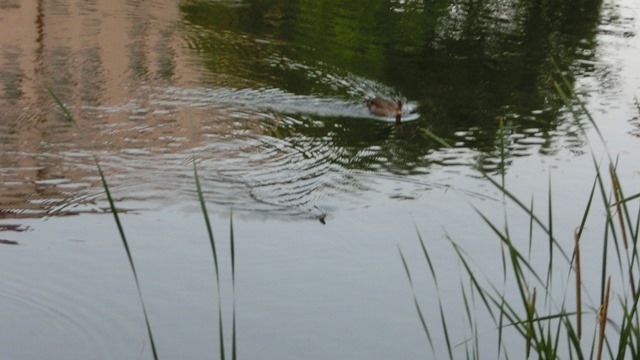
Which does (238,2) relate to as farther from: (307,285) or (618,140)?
(307,285)

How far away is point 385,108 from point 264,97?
1228 millimetres

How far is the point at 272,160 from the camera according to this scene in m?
10.3

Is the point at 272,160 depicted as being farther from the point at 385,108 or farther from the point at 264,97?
the point at 264,97

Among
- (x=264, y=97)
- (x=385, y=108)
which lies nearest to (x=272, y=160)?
(x=385, y=108)

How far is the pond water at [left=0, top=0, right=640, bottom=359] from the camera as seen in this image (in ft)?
22.2

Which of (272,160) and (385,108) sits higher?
(385,108)

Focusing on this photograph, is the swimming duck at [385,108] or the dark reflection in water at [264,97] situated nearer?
the dark reflection in water at [264,97]

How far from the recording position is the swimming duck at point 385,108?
39.8ft

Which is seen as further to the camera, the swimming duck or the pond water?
the swimming duck

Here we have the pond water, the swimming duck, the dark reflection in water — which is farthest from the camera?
the swimming duck

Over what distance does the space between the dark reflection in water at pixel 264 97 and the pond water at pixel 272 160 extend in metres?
0.04

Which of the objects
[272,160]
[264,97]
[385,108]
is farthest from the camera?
[264,97]

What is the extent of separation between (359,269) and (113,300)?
157 cm

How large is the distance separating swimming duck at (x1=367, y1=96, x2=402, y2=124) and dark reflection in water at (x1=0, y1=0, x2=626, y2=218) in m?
0.11
